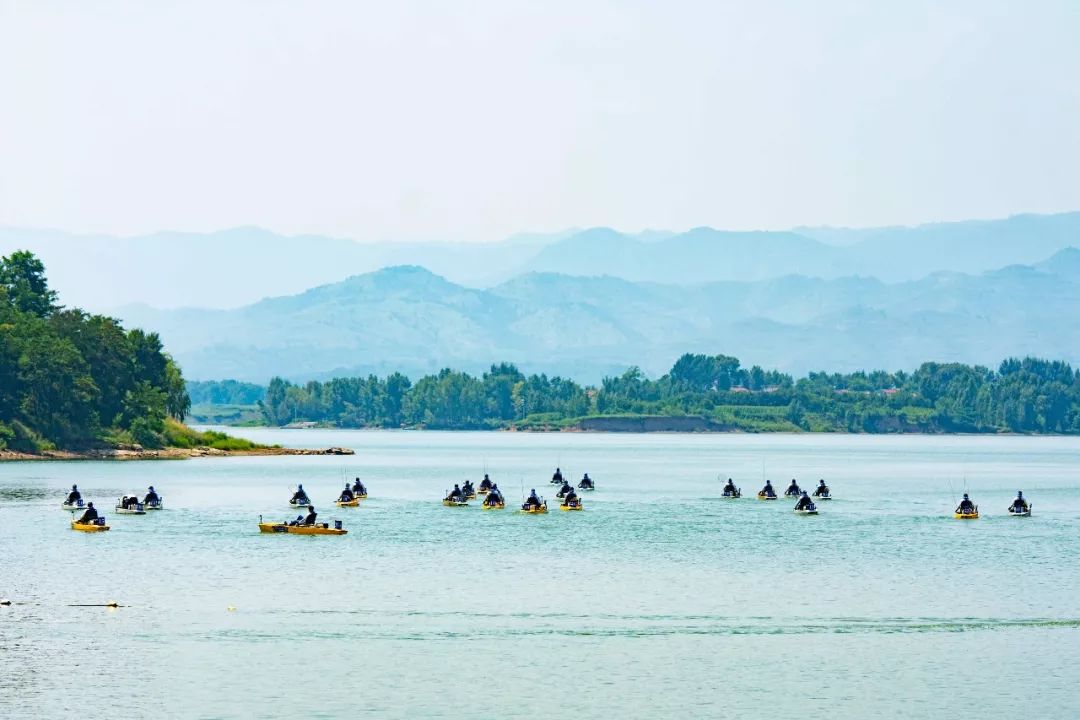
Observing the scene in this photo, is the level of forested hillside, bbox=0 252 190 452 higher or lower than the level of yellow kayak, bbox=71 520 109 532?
higher

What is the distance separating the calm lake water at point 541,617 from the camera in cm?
4784

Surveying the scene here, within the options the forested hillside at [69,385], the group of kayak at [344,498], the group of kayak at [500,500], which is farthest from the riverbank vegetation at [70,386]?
the group of kayak at [500,500]

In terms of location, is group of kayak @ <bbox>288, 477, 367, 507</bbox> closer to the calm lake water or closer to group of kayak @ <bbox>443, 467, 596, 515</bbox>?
the calm lake water

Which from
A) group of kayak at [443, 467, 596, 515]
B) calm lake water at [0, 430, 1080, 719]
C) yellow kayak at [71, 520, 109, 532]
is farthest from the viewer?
group of kayak at [443, 467, 596, 515]

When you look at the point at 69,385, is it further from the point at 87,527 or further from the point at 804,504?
the point at 804,504

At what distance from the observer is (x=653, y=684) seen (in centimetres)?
4997

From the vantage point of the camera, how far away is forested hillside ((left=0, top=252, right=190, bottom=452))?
582 feet

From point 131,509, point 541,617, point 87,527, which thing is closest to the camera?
point 541,617

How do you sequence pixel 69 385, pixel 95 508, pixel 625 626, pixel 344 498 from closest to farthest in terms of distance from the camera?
pixel 625 626, pixel 95 508, pixel 344 498, pixel 69 385

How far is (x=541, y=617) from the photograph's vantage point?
205ft

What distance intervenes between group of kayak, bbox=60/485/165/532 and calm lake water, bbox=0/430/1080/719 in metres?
1.20

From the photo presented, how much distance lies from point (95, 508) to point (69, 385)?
74365mm

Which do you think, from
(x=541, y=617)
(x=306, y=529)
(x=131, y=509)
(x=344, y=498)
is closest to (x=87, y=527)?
(x=131, y=509)

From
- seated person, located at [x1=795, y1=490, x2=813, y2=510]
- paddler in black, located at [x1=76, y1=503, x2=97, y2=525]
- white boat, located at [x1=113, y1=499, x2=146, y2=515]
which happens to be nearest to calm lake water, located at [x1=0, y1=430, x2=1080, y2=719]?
A: white boat, located at [x1=113, y1=499, x2=146, y2=515]
